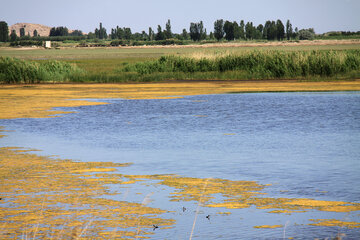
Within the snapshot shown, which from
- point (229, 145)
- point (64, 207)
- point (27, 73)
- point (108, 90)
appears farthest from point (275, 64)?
point (64, 207)

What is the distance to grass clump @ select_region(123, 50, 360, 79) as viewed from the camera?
44.9m

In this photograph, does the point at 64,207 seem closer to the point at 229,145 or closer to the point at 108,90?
the point at 229,145

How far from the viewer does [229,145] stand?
16.6 meters

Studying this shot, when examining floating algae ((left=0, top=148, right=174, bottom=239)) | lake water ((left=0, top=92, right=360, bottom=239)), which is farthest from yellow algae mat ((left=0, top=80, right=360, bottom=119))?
floating algae ((left=0, top=148, right=174, bottom=239))

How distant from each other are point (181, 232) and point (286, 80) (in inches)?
1443

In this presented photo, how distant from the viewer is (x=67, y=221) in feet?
29.7

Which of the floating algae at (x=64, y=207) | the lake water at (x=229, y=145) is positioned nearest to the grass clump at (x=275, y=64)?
the lake water at (x=229, y=145)

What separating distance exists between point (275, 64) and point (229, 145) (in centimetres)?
3041

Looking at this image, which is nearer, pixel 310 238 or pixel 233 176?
pixel 310 238

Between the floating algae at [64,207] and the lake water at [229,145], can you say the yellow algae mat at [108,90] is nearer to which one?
the lake water at [229,145]

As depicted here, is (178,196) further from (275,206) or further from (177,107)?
(177,107)

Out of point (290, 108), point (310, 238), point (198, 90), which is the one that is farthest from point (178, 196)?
point (198, 90)

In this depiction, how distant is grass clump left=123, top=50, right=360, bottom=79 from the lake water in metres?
15.7

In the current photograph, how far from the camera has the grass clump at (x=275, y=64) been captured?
44.9 metres
